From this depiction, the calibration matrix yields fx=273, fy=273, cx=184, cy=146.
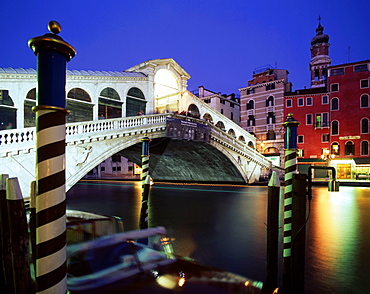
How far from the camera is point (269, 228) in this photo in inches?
124

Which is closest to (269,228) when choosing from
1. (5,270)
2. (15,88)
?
(5,270)

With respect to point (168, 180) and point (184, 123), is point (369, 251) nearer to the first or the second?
point (184, 123)

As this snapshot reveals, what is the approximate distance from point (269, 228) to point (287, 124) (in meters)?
1.50

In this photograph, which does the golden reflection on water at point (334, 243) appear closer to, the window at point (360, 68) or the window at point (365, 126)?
the window at point (365, 126)

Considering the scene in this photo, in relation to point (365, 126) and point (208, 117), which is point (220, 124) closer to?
point (208, 117)

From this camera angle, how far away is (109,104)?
14844 mm

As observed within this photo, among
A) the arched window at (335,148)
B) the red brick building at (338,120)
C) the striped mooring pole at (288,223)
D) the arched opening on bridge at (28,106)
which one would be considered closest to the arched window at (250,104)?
the red brick building at (338,120)

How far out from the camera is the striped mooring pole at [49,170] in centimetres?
169

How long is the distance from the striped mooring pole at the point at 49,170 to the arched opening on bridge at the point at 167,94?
17.4 m

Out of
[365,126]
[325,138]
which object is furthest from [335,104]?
[325,138]

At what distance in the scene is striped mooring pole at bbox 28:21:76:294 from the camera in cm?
169

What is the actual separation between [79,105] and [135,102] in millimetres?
3798

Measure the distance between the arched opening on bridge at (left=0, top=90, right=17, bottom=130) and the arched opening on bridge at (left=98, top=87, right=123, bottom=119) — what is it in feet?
13.5

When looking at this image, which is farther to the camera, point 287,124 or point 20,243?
point 287,124
